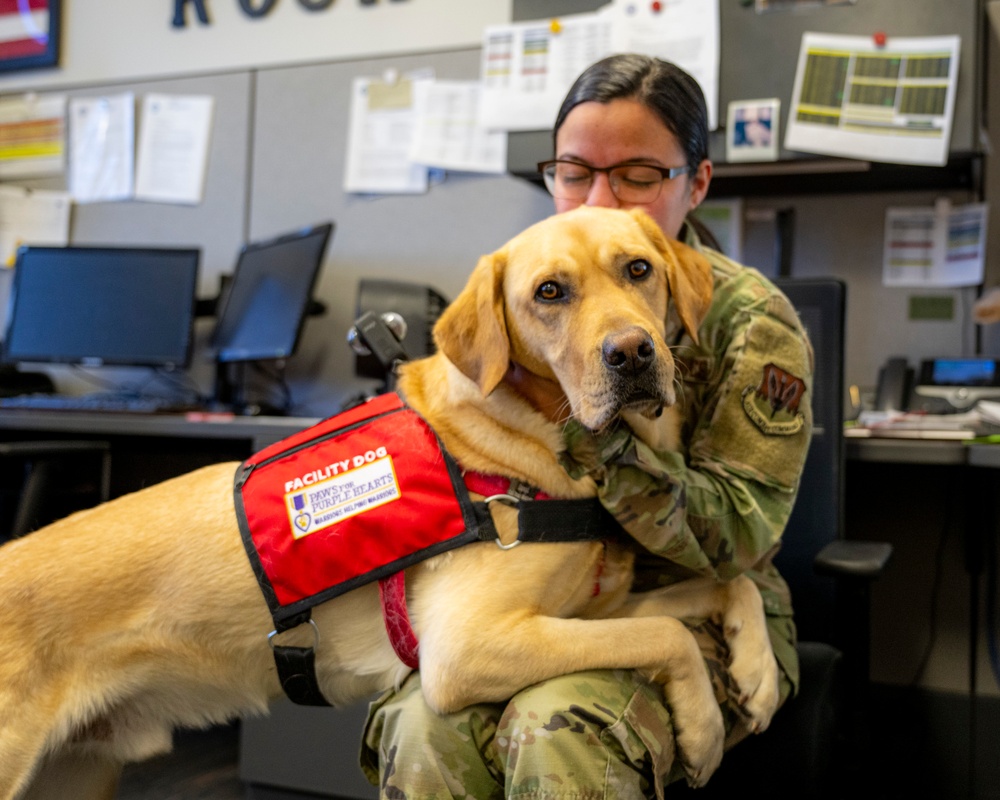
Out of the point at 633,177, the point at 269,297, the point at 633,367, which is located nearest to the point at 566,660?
the point at 633,367

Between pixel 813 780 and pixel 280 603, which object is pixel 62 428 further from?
pixel 813 780

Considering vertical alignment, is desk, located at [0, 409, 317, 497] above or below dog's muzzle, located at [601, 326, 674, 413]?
below

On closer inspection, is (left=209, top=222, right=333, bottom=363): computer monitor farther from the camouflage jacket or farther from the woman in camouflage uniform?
the camouflage jacket

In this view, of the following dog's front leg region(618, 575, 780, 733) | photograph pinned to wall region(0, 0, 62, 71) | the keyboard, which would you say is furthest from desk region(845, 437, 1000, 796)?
photograph pinned to wall region(0, 0, 62, 71)

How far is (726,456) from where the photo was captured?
44.5 inches

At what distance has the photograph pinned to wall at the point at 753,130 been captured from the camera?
74.0 inches

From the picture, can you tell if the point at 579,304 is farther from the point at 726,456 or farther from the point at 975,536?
the point at 975,536

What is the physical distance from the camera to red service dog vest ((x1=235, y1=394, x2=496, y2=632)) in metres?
1.03

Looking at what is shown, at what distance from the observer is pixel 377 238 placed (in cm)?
256

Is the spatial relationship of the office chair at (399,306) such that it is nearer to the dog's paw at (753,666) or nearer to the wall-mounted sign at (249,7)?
the wall-mounted sign at (249,7)

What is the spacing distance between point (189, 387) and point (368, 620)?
185cm

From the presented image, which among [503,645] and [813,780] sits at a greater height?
[503,645]

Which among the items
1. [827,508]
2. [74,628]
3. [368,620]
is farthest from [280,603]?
[827,508]

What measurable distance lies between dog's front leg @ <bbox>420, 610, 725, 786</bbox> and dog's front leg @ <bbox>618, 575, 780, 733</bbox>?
0.27 feet
